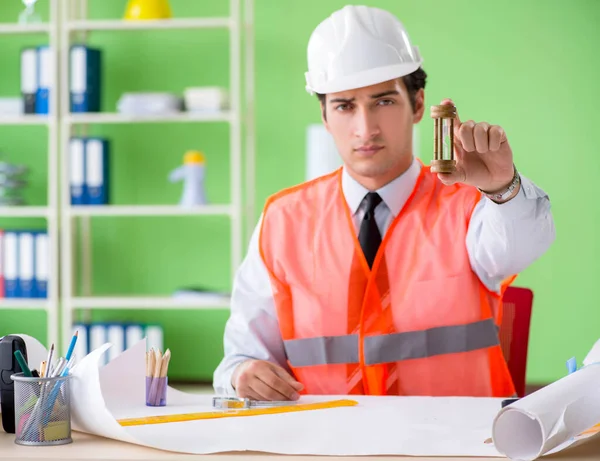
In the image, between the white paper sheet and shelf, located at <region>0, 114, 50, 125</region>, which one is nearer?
the white paper sheet

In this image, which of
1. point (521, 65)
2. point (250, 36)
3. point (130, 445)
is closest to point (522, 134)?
point (521, 65)

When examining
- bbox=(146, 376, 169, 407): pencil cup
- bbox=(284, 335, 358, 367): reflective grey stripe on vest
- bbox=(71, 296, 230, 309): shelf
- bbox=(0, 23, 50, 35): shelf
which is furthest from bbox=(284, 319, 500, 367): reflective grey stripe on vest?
bbox=(0, 23, 50, 35): shelf

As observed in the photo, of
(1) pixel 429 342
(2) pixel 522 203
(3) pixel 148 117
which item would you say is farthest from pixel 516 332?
(3) pixel 148 117

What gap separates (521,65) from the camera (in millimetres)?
4461

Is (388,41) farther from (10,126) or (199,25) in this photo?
(10,126)

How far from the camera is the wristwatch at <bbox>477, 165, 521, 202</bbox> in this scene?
170 cm

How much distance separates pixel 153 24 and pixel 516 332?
8.75ft

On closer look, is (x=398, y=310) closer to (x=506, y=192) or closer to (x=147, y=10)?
(x=506, y=192)

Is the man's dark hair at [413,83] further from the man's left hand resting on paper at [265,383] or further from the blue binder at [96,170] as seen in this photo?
the blue binder at [96,170]

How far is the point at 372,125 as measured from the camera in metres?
2.02

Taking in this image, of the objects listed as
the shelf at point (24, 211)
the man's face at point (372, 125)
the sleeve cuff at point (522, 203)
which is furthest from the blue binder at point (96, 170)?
the sleeve cuff at point (522, 203)

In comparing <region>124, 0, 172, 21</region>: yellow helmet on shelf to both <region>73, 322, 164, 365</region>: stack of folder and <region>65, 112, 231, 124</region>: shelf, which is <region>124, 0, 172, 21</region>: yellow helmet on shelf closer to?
<region>65, 112, 231, 124</region>: shelf

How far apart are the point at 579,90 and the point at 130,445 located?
366 cm

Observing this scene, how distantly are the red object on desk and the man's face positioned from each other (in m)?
0.46
